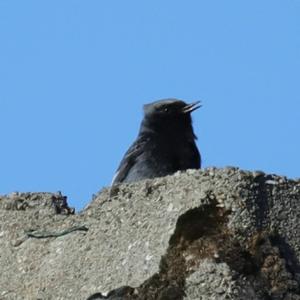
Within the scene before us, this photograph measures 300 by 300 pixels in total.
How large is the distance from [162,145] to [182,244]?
6922 mm

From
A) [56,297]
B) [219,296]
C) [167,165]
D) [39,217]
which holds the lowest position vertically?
[219,296]

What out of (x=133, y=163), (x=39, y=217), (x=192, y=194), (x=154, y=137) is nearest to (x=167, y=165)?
(x=133, y=163)

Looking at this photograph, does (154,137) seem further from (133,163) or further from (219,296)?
(219,296)

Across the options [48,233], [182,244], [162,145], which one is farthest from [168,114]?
[182,244]

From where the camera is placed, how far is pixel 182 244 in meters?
6.50

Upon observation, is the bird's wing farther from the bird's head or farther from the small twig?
the small twig

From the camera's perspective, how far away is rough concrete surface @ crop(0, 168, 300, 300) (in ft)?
20.7

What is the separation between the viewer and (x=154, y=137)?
45.5 ft

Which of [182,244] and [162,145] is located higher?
[162,145]

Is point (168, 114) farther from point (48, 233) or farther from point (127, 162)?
point (48, 233)

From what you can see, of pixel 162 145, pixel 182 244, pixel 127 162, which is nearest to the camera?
pixel 182 244

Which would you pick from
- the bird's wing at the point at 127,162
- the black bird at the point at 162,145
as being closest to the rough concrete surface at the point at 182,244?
the black bird at the point at 162,145

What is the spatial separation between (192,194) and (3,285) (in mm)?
1249

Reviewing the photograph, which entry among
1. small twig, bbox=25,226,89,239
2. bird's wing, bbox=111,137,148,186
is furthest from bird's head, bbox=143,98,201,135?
small twig, bbox=25,226,89,239
